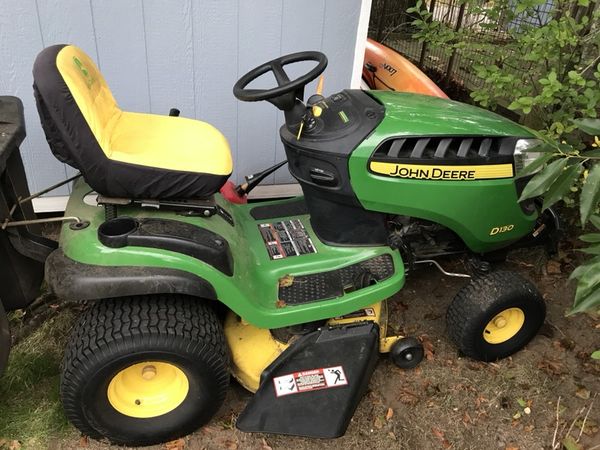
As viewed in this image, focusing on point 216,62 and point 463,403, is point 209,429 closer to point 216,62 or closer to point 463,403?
point 463,403

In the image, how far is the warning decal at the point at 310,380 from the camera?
6.68 ft

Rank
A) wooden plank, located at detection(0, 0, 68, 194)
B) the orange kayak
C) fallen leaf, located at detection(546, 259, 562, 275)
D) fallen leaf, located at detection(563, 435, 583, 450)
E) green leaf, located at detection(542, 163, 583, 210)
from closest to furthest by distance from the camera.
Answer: green leaf, located at detection(542, 163, 583, 210), fallen leaf, located at detection(563, 435, 583, 450), wooden plank, located at detection(0, 0, 68, 194), fallen leaf, located at detection(546, 259, 562, 275), the orange kayak

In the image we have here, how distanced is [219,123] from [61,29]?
3.08 feet

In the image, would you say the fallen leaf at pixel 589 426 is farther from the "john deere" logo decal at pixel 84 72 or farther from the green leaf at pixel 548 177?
the "john deere" logo decal at pixel 84 72

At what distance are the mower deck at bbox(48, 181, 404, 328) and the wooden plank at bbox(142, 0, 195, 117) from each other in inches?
34.1

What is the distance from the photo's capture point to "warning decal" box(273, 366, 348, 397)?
6.68 feet

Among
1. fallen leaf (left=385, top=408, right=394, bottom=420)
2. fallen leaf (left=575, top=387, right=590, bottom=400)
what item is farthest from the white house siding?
fallen leaf (left=575, top=387, right=590, bottom=400)

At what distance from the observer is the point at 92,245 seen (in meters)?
1.79

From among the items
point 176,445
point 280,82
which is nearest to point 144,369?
point 176,445

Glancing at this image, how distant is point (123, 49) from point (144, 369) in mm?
1731

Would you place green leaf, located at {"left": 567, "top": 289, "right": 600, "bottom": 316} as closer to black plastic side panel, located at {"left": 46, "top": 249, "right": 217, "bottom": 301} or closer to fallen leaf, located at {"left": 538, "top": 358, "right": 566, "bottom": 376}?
black plastic side panel, located at {"left": 46, "top": 249, "right": 217, "bottom": 301}

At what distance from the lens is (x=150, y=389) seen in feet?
6.53

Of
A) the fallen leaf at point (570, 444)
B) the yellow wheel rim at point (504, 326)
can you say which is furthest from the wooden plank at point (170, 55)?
the fallen leaf at point (570, 444)

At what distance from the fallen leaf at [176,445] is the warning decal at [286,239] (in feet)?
2.59
